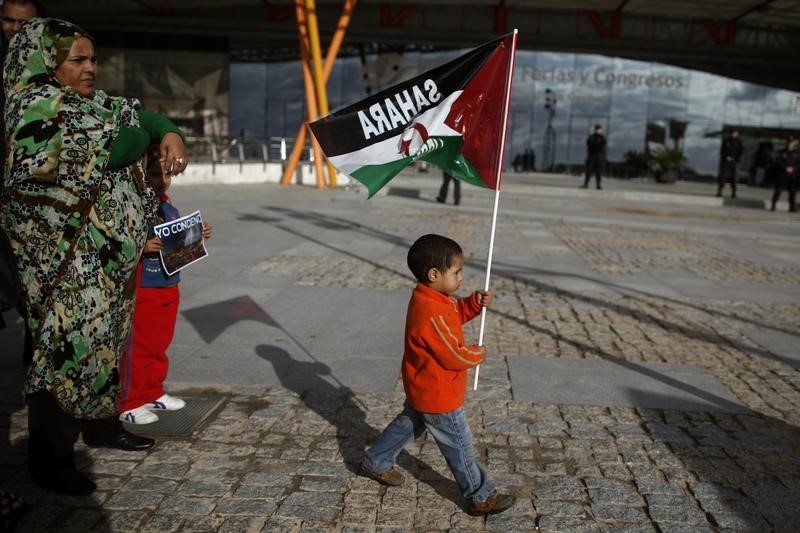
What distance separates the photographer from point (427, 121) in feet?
11.8

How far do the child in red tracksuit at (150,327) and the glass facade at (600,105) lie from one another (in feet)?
103

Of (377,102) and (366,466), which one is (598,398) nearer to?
(366,466)

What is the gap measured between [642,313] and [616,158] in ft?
98.4

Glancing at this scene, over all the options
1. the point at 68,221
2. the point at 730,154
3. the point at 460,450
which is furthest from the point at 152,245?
the point at 730,154

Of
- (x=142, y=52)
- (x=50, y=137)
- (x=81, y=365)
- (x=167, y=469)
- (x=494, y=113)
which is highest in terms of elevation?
(x=142, y=52)

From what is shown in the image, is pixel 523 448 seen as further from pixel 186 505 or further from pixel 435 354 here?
pixel 186 505

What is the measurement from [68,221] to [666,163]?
99.1 feet

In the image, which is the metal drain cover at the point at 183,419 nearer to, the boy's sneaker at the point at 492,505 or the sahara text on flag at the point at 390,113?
the boy's sneaker at the point at 492,505

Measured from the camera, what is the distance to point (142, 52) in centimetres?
3158

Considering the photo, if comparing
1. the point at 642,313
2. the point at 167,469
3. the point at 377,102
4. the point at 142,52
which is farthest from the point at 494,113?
the point at 142,52

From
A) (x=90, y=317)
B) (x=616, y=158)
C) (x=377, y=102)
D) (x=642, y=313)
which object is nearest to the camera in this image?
(x=90, y=317)

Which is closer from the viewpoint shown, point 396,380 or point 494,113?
point 494,113

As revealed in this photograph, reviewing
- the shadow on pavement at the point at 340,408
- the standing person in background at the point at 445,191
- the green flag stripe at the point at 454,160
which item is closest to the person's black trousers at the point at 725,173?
the standing person in background at the point at 445,191

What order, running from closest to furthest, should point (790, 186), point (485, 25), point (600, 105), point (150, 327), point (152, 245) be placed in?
point (152, 245)
point (150, 327)
point (790, 186)
point (485, 25)
point (600, 105)
